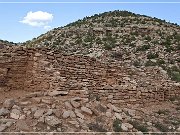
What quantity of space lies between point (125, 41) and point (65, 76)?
16.2 meters

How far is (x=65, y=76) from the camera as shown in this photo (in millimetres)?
12375

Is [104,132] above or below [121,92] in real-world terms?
below

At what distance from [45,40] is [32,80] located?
19720mm

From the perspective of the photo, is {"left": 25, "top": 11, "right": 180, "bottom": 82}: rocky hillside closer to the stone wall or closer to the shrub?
the stone wall

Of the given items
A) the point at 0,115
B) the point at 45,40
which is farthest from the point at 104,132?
the point at 45,40

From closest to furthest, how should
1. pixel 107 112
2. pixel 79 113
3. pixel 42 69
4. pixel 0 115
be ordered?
pixel 0 115 < pixel 79 113 < pixel 107 112 < pixel 42 69

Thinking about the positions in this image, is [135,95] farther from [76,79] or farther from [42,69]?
[42,69]

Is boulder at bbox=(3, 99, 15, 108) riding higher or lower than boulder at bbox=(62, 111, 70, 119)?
higher

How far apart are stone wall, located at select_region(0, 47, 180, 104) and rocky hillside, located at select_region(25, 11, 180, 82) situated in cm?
862

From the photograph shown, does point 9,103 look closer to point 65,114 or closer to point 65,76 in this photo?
point 65,114

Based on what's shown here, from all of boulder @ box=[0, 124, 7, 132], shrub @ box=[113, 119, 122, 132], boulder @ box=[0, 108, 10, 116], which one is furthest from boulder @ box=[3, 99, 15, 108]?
shrub @ box=[113, 119, 122, 132]

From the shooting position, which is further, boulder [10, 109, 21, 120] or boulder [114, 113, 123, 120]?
boulder [114, 113, 123, 120]

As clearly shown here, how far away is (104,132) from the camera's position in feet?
32.2

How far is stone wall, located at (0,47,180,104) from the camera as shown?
1181 cm
